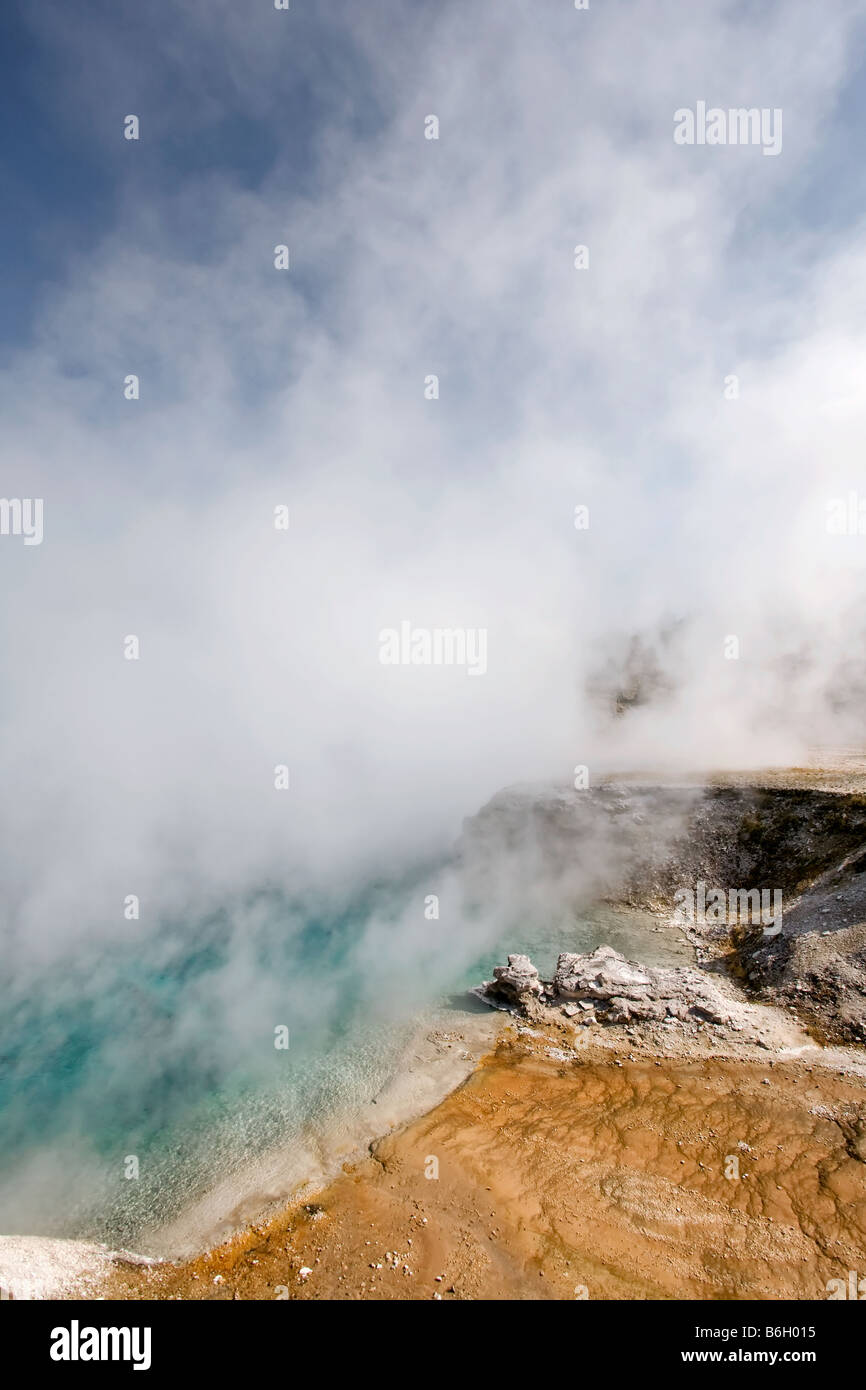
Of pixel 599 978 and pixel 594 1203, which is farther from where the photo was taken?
pixel 599 978

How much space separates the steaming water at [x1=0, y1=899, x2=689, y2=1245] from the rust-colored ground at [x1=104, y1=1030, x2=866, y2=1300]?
482cm

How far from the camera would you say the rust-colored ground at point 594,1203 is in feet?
49.3

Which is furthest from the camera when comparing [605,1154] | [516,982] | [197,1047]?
[197,1047]

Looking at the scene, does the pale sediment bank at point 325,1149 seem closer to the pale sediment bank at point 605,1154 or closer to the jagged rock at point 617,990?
the pale sediment bank at point 605,1154

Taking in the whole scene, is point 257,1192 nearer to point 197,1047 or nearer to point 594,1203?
point 594,1203

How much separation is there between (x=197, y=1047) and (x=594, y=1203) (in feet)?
75.8

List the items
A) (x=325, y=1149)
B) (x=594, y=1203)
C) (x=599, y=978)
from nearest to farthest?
1. (x=594, y=1203)
2. (x=325, y=1149)
3. (x=599, y=978)

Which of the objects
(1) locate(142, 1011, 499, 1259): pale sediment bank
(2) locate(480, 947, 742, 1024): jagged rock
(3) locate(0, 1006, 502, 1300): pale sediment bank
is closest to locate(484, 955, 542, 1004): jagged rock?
(2) locate(480, 947, 742, 1024): jagged rock

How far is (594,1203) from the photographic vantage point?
58.1 ft

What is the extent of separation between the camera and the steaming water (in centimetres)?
2147

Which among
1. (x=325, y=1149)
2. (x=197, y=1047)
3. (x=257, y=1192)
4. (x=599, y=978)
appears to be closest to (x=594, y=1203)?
(x=325, y=1149)

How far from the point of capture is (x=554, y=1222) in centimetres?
1698
